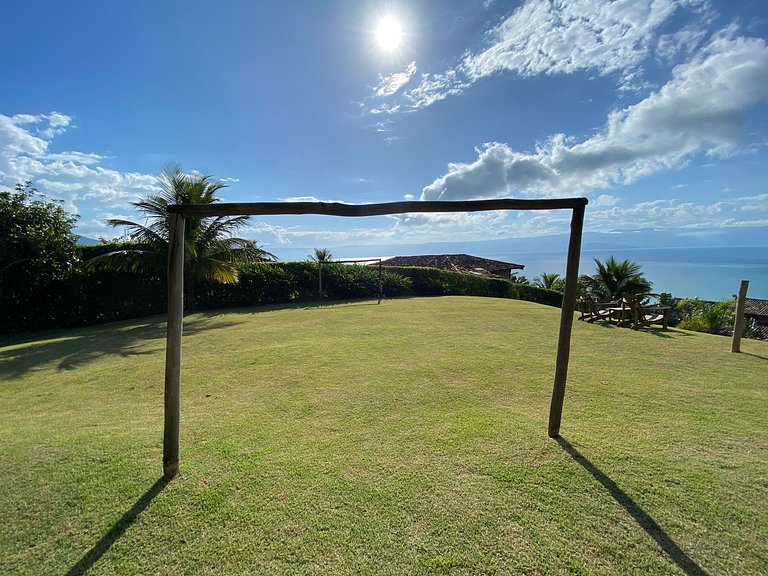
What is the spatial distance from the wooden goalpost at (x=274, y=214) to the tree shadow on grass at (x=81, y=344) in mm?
4818

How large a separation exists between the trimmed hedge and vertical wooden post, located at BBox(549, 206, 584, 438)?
1264 centimetres

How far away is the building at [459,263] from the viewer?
2685 cm

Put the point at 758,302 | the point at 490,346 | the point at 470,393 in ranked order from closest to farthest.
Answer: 1. the point at 470,393
2. the point at 490,346
3. the point at 758,302

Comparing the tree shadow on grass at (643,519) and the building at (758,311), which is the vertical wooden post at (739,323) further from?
the building at (758,311)

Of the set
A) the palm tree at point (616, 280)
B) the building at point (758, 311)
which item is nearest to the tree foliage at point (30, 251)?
the palm tree at point (616, 280)

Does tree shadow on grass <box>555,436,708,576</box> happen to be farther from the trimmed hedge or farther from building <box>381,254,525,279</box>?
building <box>381,254,525,279</box>

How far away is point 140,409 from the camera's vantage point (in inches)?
146

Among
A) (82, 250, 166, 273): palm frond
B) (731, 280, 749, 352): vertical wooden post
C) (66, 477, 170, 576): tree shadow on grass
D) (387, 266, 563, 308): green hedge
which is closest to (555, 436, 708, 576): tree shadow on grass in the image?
(66, 477, 170, 576): tree shadow on grass

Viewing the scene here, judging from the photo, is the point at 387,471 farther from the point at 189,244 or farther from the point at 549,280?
the point at 549,280

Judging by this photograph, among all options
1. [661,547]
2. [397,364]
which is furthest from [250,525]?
[397,364]

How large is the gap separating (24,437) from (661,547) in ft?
16.4

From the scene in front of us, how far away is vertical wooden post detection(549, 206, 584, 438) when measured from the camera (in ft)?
9.15

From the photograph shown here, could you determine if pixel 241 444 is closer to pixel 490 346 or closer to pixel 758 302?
pixel 490 346

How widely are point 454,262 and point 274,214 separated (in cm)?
2606
